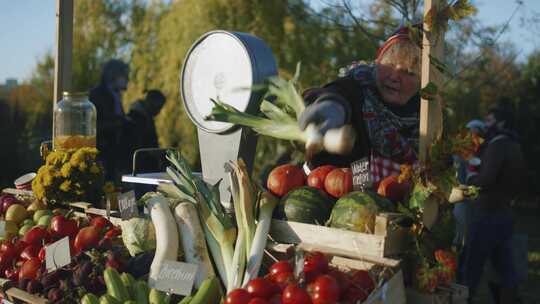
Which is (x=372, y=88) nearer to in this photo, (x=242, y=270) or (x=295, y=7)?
(x=242, y=270)

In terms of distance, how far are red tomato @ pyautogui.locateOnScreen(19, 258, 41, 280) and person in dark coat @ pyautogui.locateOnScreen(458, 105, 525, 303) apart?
3.50 m

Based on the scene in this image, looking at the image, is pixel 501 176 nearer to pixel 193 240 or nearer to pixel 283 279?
pixel 193 240

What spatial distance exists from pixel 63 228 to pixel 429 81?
188cm

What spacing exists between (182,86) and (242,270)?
107 cm

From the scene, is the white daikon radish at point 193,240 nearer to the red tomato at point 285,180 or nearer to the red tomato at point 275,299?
the red tomato at point 285,180

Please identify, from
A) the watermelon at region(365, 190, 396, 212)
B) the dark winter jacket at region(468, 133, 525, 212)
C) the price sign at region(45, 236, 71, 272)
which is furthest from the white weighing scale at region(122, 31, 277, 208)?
the dark winter jacket at region(468, 133, 525, 212)

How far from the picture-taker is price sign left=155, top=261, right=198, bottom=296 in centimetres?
208

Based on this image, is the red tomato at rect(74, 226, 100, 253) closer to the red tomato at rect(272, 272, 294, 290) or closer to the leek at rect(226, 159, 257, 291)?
the leek at rect(226, 159, 257, 291)

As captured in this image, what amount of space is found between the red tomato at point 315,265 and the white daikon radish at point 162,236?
0.58 m

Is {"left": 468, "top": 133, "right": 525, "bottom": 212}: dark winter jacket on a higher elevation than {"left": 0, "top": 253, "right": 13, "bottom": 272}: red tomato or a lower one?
higher

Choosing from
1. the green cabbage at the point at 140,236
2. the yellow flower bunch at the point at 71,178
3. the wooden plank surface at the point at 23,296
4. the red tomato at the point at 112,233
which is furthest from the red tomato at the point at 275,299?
the yellow flower bunch at the point at 71,178

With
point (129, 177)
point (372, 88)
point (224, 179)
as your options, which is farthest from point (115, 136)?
point (372, 88)

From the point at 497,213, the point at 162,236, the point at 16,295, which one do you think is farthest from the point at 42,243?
the point at 497,213

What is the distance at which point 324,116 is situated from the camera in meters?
1.87
